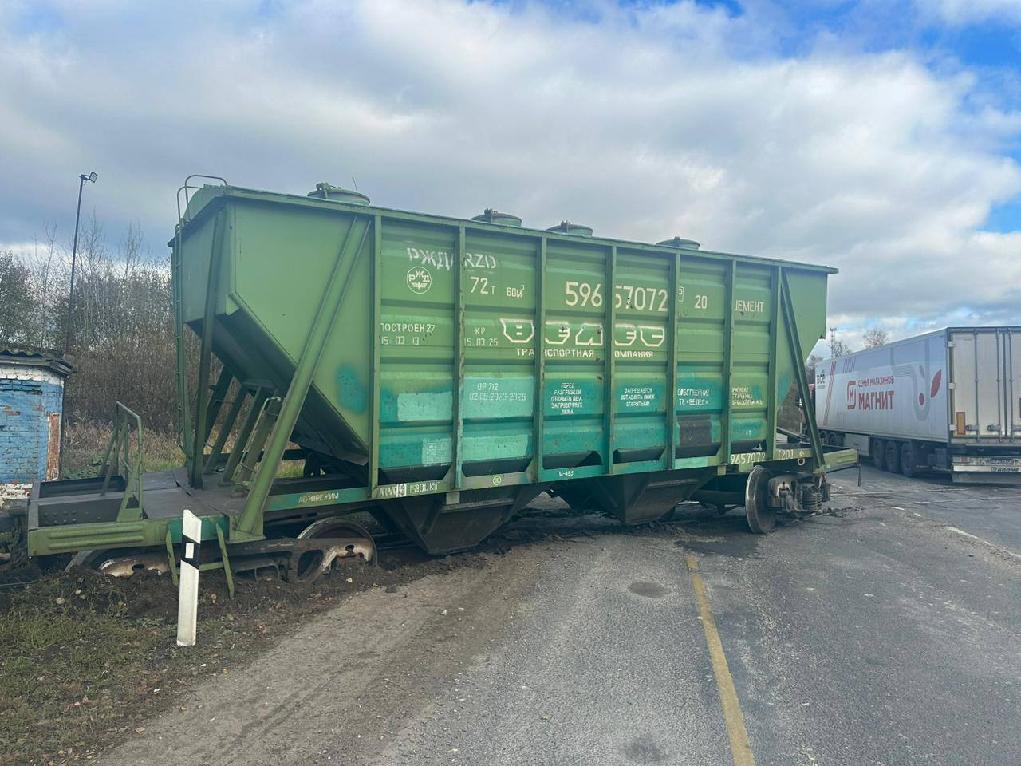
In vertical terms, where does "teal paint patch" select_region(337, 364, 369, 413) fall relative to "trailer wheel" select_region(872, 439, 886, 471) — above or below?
above

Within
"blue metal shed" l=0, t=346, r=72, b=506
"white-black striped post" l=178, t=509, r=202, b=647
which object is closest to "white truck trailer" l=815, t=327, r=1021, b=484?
"white-black striped post" l=178, t=509, r=202, b=647

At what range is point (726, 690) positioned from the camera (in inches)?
165

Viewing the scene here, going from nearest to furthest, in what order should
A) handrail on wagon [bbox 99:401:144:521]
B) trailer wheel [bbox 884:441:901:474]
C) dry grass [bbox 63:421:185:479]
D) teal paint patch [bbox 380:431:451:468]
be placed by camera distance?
handrail on wagon [bbox 99:401:144:521] < teal paint patch [bbox 380:431:451:468] < dry grass [bbox 63:421:185:479] < trailer wheel [bbox 884:441:901:474]

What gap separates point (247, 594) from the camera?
5387mm

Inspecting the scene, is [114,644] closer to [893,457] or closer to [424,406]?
[424,406]

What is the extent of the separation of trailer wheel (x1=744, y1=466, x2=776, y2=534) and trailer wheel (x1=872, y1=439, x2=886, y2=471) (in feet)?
36.0

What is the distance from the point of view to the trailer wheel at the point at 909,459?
16094mm

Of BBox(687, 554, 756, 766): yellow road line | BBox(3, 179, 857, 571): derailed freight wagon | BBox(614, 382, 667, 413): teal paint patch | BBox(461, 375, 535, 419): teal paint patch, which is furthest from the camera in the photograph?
BBox(614, 382, 667, 413): teal paint patch

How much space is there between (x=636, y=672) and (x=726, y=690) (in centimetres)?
57

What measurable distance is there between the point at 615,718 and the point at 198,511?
3.78m

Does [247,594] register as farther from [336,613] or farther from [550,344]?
[550,344]

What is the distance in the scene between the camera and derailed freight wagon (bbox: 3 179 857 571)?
5.48 meters

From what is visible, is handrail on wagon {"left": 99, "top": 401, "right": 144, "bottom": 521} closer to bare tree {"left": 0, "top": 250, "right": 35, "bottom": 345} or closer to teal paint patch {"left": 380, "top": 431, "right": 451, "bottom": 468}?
teal paint patch {"left": 380, "top": 431, "right": 451, "bottom": 468}

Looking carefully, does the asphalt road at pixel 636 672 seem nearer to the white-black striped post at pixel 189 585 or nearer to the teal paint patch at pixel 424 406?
the white-black striped post at pixel 189 585
